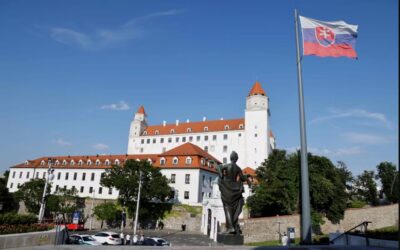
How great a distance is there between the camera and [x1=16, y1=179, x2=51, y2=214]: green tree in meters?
55.5

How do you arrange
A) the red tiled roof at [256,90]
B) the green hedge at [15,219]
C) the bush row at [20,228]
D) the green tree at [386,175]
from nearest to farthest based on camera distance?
the bush row at [20,228] → the green hedge at [15,219] → the green tree at [386,175] → the red tiled roof at [256,90]

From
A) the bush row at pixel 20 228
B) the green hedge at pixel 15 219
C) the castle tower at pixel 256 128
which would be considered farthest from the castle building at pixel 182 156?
the bush row at pixel 20 228

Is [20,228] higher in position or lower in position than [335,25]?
lower

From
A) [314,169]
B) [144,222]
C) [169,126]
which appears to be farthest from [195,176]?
[169,126]

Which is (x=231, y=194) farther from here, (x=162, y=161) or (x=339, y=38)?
(x=162, y=161)

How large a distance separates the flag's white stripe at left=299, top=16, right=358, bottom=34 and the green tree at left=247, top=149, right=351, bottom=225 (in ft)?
100

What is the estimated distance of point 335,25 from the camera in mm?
12234

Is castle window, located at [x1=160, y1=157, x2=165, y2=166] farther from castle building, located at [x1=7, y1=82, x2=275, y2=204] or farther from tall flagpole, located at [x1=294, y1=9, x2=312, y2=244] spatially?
tall flagpole, located at [x1=294, y1=9, x2=312, y2=244]

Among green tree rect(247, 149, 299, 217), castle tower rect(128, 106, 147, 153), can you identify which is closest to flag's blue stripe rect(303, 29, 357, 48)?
green tree rect(247, 149, 299, 217)

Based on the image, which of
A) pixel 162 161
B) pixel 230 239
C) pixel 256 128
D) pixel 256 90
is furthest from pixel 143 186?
pixel 256 90

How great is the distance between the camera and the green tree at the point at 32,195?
55469 millimetres

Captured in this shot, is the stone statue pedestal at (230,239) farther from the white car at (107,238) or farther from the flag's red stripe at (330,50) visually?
the white car at (107,238)

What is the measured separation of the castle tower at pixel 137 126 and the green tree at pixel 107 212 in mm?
44899

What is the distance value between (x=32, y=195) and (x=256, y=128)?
54591 millimetres
